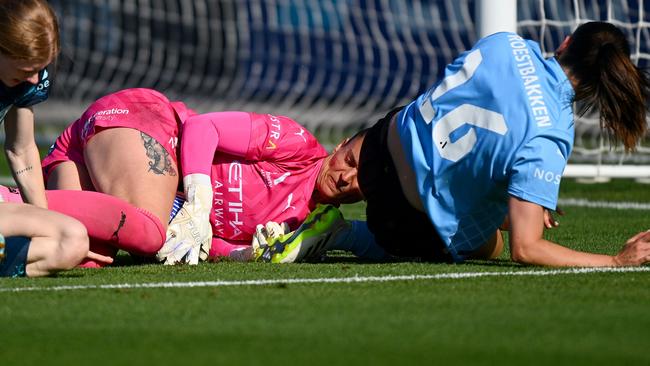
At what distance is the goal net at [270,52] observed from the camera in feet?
39.1

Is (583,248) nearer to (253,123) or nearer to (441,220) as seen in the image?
(441,220)

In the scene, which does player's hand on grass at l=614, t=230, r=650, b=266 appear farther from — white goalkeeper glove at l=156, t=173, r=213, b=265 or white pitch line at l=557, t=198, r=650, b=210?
white pitch line at l=557, t=198, r=650, b=210

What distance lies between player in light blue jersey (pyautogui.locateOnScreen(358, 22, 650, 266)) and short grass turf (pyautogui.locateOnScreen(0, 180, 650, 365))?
0.19 meters

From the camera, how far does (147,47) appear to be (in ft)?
42.2

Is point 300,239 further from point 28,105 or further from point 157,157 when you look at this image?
point 28,105

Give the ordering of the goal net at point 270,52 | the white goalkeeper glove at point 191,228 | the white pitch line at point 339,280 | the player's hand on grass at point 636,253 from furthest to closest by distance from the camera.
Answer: the goal net at point 270,52 < the white goalkeeper glove at point 191,228 < the player's hand on grass at point 636,253 < the white pitch line at point 339,280

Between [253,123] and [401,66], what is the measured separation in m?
6.85

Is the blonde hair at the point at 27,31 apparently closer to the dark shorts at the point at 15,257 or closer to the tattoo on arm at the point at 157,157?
the dark shorts at the point at 15,257

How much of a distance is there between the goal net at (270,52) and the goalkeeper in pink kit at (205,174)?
6.45 meters

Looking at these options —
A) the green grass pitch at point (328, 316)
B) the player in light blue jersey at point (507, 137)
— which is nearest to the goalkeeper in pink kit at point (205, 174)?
the green grass pitch at point (328, 316)

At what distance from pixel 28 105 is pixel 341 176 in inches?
49.9

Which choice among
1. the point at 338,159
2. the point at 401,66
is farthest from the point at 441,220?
the point at 401,66

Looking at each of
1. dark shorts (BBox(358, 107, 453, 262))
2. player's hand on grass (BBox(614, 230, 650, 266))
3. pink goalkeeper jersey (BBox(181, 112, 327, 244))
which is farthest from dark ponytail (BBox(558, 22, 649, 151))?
pink goalkeeper jersey (BBox(181, 112, 327, 244))

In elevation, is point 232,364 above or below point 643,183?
above
